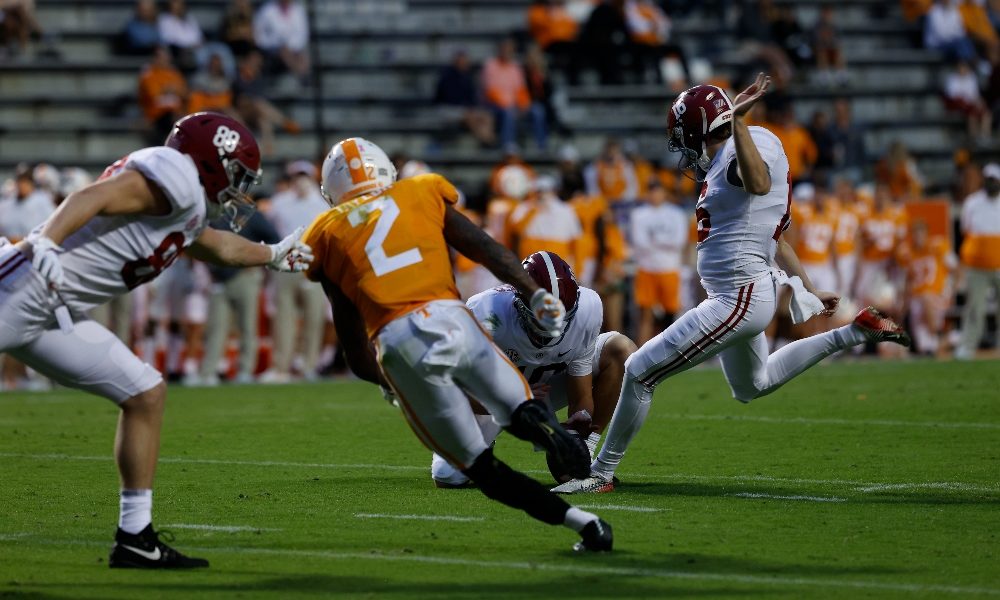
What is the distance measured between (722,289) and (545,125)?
1304 cm

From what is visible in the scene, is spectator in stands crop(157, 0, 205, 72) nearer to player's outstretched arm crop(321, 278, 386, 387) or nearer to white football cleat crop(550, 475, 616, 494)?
white football cleat crop(550, 475, 616, 494)

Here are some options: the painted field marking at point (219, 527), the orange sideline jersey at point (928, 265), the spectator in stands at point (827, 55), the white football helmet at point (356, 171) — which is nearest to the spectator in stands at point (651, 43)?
the spectator in stands at point (827, 55)

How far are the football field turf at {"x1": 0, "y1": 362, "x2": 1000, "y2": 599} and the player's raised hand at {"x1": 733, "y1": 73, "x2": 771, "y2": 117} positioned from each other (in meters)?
1.71

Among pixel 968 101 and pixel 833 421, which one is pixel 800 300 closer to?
pixel 833 421

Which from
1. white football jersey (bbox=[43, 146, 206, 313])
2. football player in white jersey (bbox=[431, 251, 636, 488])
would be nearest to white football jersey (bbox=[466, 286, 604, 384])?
football player in white jersey (bbox=[431, 251, 636, 488])

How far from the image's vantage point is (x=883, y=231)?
18.7 meters

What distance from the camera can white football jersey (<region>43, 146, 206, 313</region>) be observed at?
221 inches

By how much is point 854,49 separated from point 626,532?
1887 centimetres

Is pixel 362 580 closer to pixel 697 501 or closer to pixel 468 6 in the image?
pixel 697 501

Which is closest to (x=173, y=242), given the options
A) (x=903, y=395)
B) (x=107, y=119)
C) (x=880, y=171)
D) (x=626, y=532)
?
(x=626, y=532)

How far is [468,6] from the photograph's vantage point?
2225 centimetres

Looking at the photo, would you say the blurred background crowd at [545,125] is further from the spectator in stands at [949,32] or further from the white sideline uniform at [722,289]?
the white sideline uniform at [722,289]

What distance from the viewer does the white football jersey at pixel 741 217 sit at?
7.34 metres

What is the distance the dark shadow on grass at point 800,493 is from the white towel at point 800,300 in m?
0.81
